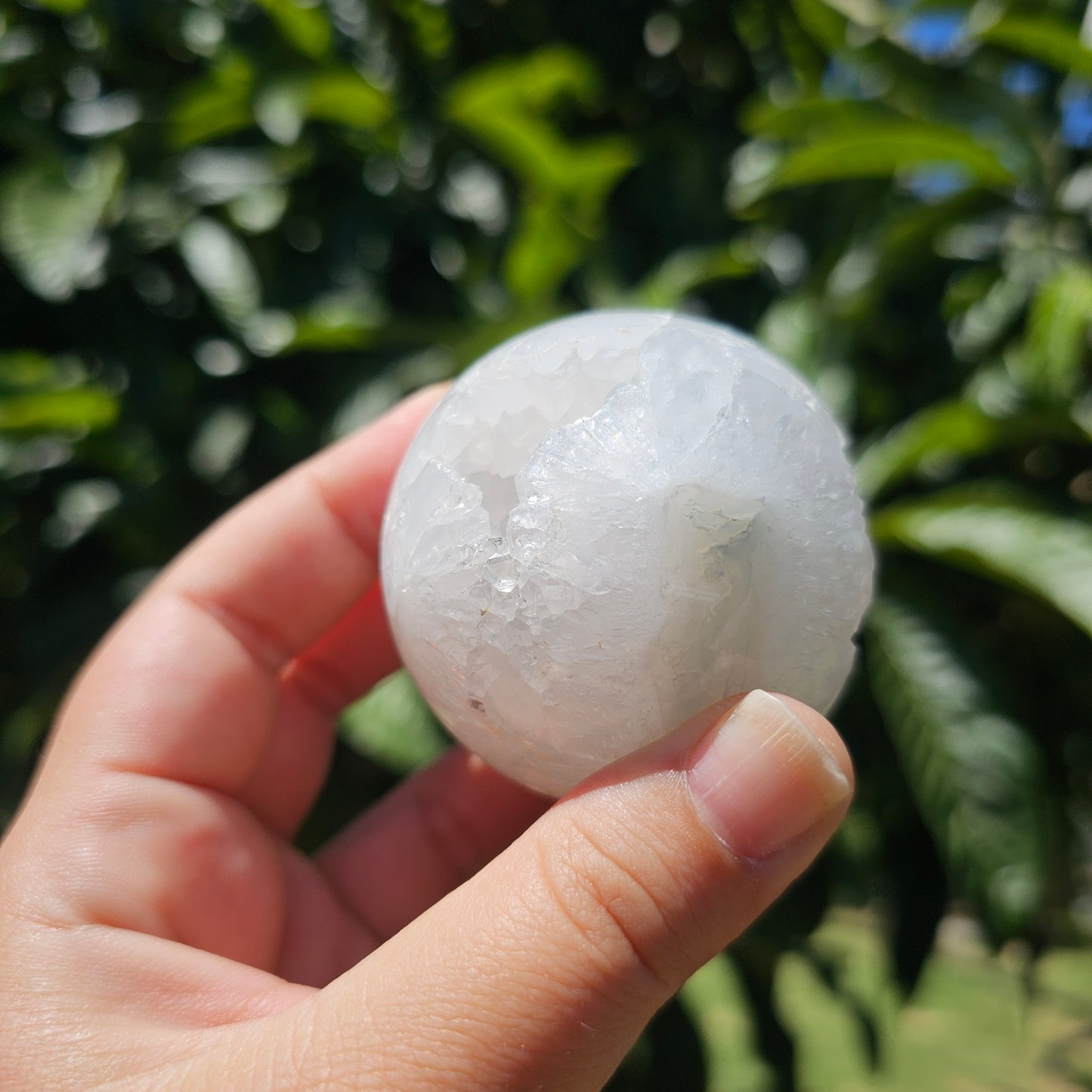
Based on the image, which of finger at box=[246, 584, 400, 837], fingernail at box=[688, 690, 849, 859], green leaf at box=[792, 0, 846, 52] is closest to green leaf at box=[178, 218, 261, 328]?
finger at box=[246, 584, 400, 837]

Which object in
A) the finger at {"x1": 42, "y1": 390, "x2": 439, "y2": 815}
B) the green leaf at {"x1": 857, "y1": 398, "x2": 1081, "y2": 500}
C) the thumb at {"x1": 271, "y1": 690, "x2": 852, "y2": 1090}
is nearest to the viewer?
the thumb at {"x1": 271, "y1": 690, "x2": 852, "y2": 1090}

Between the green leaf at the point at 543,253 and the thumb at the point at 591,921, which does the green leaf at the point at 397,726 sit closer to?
the thumb at the point at 591,921

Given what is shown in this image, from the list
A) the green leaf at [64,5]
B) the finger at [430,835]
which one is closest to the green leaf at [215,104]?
the green leaf at [64,5]

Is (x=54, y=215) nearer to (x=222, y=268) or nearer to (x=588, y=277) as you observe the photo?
(x=222, y=268)

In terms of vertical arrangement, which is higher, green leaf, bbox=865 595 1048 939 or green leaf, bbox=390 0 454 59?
green leaf, bbox=390 0 454 59

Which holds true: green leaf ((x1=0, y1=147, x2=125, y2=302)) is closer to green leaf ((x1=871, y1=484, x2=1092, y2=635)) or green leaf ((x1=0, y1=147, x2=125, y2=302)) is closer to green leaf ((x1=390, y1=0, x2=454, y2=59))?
green leaf ((x1=390, y1=0, x2=454, y2=59))

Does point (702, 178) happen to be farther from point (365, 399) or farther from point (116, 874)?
point (116, 874)
